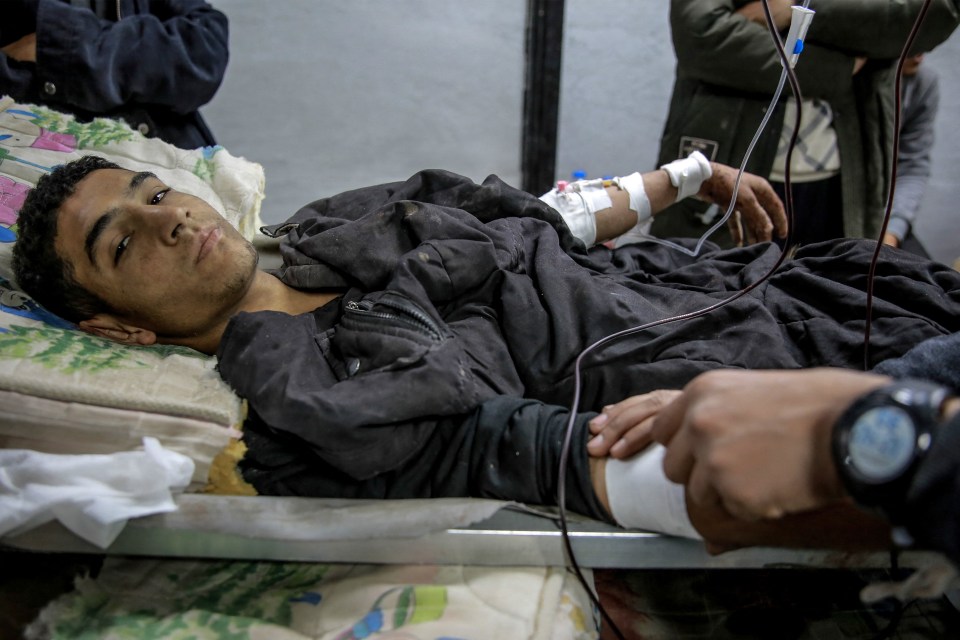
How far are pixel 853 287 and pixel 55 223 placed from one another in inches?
56.7

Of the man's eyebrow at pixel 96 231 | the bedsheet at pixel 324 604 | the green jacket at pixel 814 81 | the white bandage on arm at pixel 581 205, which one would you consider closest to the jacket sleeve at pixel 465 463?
the bedsheet at pixel 324 604

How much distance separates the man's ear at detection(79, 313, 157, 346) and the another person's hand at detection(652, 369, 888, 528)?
1.01 meters

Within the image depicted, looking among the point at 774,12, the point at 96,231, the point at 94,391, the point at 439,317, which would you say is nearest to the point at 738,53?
the point at 774,12

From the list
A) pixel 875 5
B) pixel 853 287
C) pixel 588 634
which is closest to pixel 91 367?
pixel 588 634

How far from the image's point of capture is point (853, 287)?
4.04ft

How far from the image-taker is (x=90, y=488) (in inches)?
35.0

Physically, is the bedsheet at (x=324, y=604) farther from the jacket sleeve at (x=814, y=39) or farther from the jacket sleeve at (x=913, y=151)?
the jacket sleeve at (x=913, y=151)

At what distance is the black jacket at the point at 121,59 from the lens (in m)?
1.53

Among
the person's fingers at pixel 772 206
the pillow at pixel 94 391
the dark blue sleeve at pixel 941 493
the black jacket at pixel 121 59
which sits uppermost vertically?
the black jacket at pixel 121 59

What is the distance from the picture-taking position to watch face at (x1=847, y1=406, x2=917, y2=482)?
0.58 metres

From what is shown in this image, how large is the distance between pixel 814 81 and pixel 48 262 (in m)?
1.81

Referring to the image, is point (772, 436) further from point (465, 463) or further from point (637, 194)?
point (637, 194)

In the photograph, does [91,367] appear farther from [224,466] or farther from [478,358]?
[478,358]

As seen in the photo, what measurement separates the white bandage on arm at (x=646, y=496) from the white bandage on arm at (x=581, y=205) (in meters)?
0.73
